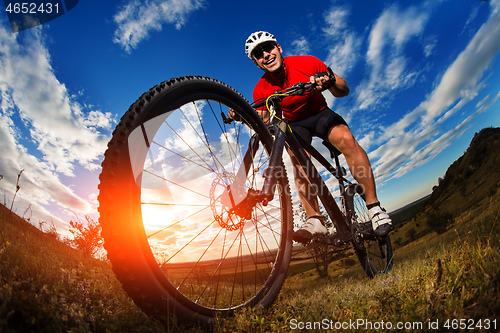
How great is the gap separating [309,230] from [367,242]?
1723mm

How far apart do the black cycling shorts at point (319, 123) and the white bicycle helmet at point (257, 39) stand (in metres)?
1.38

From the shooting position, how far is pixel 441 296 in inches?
63.2

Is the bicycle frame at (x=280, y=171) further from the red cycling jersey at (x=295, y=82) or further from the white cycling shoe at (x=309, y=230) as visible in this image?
the red cycling jersey at (x=295, y=82)

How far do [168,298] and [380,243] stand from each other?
408 cm

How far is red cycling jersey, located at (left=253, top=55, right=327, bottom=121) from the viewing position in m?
3.96

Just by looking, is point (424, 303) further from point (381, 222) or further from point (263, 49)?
point (263, 49)

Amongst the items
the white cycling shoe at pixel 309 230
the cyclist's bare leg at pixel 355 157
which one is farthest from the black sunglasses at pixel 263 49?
the white cycling shoe at pixel 309 230

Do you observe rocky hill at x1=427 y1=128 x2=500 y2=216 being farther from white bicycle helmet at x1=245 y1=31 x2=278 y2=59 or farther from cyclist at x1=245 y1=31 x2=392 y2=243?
white bicycle helmet at x1=245 y1=31 x2=278 y2=59

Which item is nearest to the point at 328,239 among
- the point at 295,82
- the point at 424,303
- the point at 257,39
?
the point at 424,303

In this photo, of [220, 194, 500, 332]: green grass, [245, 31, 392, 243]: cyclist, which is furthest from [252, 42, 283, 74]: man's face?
[220, 194, 500, 332]: green grass

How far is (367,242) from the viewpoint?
4395 millimetres

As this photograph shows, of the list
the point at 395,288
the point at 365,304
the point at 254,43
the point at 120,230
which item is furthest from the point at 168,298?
the point at 254,43

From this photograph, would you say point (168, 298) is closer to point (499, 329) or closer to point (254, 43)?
Answer: point (499, 329)

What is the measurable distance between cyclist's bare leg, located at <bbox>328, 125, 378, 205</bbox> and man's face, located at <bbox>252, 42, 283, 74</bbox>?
1375mm
